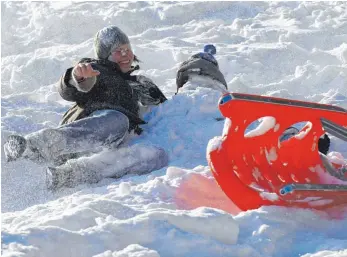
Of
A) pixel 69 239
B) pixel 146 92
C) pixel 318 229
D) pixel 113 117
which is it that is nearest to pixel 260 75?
pixel 146 92

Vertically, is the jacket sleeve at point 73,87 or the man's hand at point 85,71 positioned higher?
the man's hand at point 85,71

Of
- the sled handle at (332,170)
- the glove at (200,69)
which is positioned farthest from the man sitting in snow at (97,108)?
the sled handle at (332,170)

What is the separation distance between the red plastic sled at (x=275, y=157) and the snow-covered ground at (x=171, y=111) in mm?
100

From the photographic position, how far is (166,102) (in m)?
4.12

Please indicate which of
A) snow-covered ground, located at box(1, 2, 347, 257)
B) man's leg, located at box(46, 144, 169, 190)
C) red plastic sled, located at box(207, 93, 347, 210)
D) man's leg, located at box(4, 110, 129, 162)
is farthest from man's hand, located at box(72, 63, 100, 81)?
red plastic sled, located at box(207, 93, 347, 210)

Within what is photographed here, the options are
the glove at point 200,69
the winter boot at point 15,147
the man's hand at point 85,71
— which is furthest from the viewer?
the glove at point 200,69

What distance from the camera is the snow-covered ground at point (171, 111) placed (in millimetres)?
2178

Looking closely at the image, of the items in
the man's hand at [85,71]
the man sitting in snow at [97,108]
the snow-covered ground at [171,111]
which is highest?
the man's hand at [85,71]

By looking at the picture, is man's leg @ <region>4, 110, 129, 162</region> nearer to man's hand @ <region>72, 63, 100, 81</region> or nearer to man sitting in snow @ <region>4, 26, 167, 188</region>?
man sitting in snow @ <region>4, 26, 167, 188</region>

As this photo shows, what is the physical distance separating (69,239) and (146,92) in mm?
2167

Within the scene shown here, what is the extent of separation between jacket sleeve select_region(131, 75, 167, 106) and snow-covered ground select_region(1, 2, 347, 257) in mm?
100

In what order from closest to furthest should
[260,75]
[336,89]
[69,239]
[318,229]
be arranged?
[69,239], [318,229], [336,89], [260,75]

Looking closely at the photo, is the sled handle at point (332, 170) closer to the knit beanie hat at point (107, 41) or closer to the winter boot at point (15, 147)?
the winter boot at point (15, 147)

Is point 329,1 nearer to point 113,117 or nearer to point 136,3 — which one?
point 136,3
